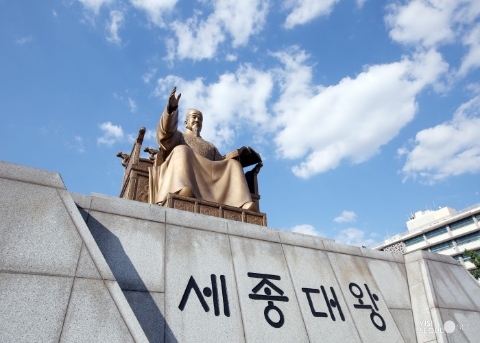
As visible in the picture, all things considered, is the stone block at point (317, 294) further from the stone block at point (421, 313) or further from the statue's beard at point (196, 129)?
the statue's beard at point (196, 129)

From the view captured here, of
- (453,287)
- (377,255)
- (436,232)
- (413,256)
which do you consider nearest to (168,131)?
(377,255)

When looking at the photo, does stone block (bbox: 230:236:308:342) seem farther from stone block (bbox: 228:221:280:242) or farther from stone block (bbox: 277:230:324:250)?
stone block (bbox: 277:230:324:250)

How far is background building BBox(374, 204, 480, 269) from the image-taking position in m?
37.8

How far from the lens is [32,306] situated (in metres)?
2.27

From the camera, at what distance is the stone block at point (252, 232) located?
13.5ft

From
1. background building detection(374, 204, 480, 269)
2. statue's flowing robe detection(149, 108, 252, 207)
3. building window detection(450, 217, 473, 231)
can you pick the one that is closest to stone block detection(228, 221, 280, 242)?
statue's flowing robe detection(149, 108, 252, 207)

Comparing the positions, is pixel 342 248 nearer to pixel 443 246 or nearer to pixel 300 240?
pixel 300 240

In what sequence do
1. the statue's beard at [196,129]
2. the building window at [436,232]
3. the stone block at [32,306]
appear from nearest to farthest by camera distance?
1. the stone block at [32,306]
2. the statue's beard at [196,129]
3. the building window at [436,232]

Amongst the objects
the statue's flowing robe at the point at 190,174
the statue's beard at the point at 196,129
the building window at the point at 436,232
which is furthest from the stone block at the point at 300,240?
the building window at the point at 436,232

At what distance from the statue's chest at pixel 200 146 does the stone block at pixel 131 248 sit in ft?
11.2

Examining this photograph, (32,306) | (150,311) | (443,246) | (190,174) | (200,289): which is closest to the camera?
(32,306)

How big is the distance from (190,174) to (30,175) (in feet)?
9.39

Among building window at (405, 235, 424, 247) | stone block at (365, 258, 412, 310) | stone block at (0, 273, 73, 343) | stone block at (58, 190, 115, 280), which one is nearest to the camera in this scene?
stone block at (0, 273, 73, 343)

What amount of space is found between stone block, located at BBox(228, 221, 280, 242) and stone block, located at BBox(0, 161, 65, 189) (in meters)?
1.87
